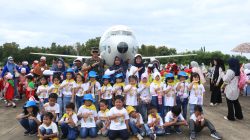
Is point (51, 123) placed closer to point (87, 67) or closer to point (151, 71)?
point (87, 67)

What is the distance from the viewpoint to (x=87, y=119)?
7.32 metres

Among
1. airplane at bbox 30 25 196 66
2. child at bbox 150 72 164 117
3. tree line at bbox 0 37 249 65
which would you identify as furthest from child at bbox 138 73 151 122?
tree line at bbox 0 37 249 65

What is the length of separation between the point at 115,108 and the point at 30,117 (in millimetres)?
2195

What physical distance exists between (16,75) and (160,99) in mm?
8083

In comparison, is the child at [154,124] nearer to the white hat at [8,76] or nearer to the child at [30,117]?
the child at [30,117]

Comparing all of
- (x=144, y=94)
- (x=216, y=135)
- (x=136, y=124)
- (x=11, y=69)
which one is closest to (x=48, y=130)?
(x=136, y=124)

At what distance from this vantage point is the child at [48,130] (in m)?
6.61

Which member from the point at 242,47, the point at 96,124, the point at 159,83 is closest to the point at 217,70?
the point at 159,83

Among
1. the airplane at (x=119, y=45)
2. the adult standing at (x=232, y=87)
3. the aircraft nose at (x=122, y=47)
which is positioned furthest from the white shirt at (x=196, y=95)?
the aircraft nose at (x=122, y=47)

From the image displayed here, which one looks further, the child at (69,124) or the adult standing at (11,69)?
the adult standing at (11,69)

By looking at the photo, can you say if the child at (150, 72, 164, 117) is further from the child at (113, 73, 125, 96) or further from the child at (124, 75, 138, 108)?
the child at (113, 73, 125, 96)

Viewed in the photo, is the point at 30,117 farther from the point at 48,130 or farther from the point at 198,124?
the point at 198,124

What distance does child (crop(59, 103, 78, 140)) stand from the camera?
6.94 m

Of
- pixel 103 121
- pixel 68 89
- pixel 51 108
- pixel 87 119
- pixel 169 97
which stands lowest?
pixel 103 121
